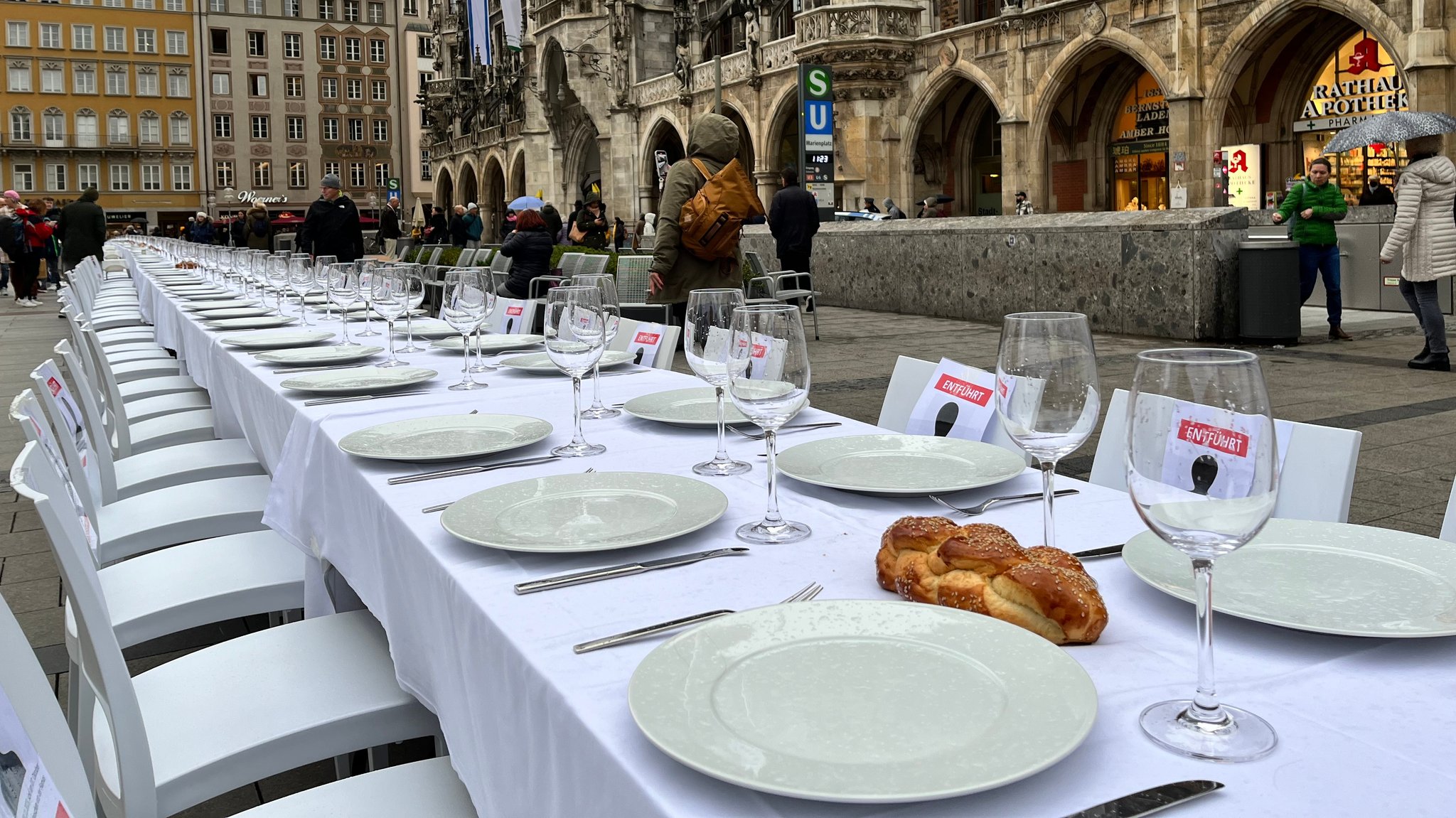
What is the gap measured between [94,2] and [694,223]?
214 ft

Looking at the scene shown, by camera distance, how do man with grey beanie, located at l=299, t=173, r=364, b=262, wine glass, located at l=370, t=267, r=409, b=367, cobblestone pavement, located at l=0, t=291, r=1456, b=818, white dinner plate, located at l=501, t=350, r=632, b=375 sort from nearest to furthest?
1. white dinner plate, located at l=501, t=350, r=632, b=375
2. wine glass, located at l=370, t=267, r=409, b=367
3. cobblestone pavement, located at l=0, t=291, r=1456, b=818
4. man with grey beanie, located at l=299, t=173, r=364, b=262

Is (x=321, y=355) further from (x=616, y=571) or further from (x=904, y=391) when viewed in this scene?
(x=616, y=571)

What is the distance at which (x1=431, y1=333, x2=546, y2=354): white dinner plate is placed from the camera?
3.88m

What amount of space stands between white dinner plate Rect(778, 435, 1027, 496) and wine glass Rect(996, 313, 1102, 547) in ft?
1.50

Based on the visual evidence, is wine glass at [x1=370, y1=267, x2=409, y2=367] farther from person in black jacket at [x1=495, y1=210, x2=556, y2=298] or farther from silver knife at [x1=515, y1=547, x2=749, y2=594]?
person in black jacket at [x1=495, y1=210, x2=556, y2=298]

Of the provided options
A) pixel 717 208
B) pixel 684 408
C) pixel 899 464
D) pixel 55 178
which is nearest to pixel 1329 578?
pixel 899 464

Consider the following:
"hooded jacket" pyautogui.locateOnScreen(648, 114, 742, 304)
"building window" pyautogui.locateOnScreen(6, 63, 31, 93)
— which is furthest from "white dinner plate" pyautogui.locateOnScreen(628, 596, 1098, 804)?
"building window" pyautogui.locateOnScreen(6, 63, 31, 93)

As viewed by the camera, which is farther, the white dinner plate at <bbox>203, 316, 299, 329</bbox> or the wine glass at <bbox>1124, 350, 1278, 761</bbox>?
the white dinner plate at <bbox>203, 316, 299, 329</bbox>

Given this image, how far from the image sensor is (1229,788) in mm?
884

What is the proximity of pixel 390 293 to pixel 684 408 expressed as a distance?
51.1 inches

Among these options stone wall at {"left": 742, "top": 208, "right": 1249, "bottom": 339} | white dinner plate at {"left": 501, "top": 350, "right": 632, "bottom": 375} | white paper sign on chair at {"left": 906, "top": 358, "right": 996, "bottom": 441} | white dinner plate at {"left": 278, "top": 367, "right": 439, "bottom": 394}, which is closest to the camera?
white paper sign on chair at {"left": 906, "top": 358, "right": 996, "bottom": 441}

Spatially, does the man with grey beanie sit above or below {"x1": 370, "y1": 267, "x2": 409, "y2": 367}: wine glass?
above

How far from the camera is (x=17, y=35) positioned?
2325 inches

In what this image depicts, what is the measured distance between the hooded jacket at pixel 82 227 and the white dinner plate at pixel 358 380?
49.8 feet
